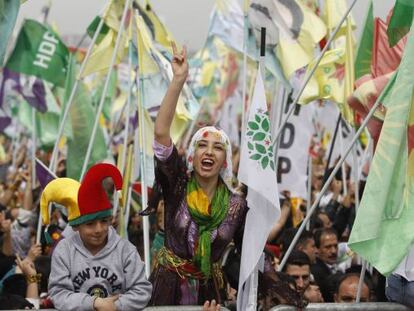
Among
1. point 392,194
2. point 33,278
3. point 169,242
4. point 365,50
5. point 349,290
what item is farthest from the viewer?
point 365,50

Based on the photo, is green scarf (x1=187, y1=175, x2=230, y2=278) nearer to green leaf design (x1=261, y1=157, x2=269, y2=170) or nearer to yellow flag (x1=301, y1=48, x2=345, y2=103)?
green leaf design (x1=261, y1=157, x2=269, y2=170)

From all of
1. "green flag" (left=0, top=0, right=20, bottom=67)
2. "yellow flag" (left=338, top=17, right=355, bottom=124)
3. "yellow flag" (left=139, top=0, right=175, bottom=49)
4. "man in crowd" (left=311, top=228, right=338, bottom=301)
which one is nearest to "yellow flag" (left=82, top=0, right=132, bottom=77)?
"yellow flag" (left=139, top=0, right=175, bottom=49)

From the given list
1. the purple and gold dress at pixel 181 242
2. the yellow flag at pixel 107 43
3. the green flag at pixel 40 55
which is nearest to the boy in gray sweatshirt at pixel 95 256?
the purple and gold dress at pixel 181 242

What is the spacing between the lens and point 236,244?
19.0ft

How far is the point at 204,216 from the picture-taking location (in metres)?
5.59

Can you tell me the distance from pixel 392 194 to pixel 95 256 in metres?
1.42

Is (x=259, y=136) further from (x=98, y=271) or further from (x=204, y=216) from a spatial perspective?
(x=98, y=271)

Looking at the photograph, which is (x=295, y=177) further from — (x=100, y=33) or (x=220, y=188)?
(x=220, y=188)

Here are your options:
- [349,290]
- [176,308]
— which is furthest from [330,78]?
[176,308]

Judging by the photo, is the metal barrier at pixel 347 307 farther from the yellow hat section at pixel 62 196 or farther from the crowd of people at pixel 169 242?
the yellow hat section at pixel 62 196

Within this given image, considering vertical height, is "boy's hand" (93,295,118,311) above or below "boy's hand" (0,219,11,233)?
below

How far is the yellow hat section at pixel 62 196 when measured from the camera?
211 inches

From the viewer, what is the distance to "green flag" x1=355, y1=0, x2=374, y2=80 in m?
9.02

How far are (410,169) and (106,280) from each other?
1.52 meters
